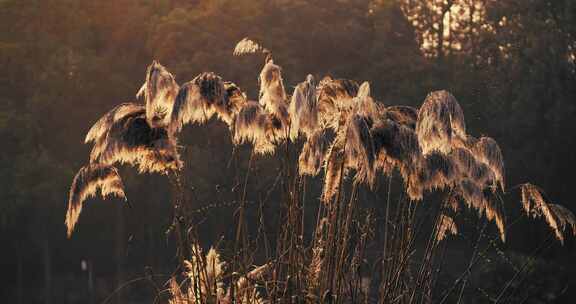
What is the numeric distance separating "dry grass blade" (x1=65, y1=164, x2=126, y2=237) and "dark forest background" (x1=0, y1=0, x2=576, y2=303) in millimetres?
18260

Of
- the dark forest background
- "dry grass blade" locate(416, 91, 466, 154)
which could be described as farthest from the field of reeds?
the dark forest background

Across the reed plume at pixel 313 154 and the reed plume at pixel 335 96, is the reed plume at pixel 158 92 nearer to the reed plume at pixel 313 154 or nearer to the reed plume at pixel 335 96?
the reed plume at pixel 313 154

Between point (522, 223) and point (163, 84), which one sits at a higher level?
point (163, 84)

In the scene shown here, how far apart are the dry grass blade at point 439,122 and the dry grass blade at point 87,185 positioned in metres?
1.48

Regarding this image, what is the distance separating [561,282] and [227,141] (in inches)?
371

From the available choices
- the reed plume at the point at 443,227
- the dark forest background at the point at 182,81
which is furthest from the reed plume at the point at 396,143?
the dark forest background at the point at 182,81

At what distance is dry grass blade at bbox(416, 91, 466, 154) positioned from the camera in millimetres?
4227

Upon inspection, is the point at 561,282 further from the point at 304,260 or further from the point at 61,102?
the point at 304,260

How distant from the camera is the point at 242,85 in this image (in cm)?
2469

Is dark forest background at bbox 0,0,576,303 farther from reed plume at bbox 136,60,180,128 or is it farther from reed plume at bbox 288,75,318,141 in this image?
reed plume at bbox 288,75,318,141

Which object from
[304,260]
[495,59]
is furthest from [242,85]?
[304,260]

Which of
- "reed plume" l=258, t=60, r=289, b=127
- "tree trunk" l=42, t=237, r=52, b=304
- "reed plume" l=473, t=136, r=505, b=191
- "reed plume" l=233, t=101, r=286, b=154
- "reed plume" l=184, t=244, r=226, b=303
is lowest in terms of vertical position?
"tree trunk" l=42, t=237, r=52, b=304

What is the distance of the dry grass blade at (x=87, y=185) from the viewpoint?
4.50 m

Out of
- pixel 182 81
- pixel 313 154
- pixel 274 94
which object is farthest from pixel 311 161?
pixel 182 81
